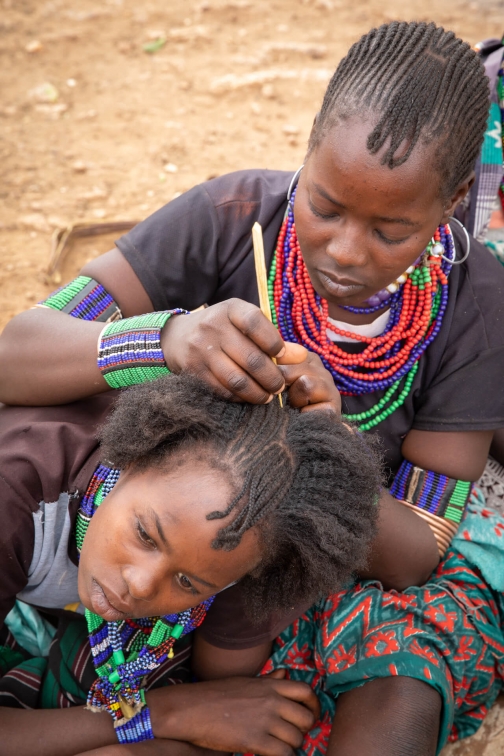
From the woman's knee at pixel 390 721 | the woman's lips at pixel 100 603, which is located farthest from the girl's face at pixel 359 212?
the woman's knee at pixel 390 721

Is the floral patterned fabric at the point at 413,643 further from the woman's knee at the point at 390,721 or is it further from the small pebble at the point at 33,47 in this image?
the small pebble at the point at 33,47

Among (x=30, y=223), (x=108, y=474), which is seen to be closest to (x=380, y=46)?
(x=108, y=474)

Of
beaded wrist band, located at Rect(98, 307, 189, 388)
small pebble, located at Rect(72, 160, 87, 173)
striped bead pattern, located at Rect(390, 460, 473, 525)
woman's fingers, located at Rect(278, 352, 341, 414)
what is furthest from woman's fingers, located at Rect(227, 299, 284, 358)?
small pebble, located at Rect(72, 160, 87, 173)

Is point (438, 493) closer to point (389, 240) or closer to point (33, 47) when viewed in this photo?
point (389, 240)

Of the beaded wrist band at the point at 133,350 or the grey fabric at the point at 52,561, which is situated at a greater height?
the beaded wrist band at the point at 133,350

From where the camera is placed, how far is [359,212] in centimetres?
145

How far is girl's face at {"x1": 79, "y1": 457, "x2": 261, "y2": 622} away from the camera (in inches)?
51.0

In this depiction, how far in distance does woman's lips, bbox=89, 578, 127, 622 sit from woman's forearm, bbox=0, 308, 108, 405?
43 centimetres

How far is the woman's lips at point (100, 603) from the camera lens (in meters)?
1.38

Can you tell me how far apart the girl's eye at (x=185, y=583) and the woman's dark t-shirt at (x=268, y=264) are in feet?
2.30

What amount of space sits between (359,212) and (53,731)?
1305mm

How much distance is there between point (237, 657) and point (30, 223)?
2.25 m

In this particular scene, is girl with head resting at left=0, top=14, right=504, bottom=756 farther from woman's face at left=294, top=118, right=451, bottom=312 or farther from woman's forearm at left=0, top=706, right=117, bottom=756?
woman's forearm at left=0, top=706, right=117, bottom=756

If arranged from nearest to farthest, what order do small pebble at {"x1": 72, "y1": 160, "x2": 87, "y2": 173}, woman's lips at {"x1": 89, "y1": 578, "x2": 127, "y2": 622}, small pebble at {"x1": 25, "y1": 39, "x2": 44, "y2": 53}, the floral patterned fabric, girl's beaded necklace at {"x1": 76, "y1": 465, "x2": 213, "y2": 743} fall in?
woman's lips at {"x1": 89, "y1": 578, "x2": 127, "y2": 622} → girl's beaded necklace at {"x1": 76, "y1": 465, "x2": 213, "y2": 743} → the floral patterned fabric → small pebble at {"x1": 72, "y1": 160, "x2": 87, "y2": 173} → small pebble at {"x1": 25, "y1": 39, "x2": 44, "y2": 53}
